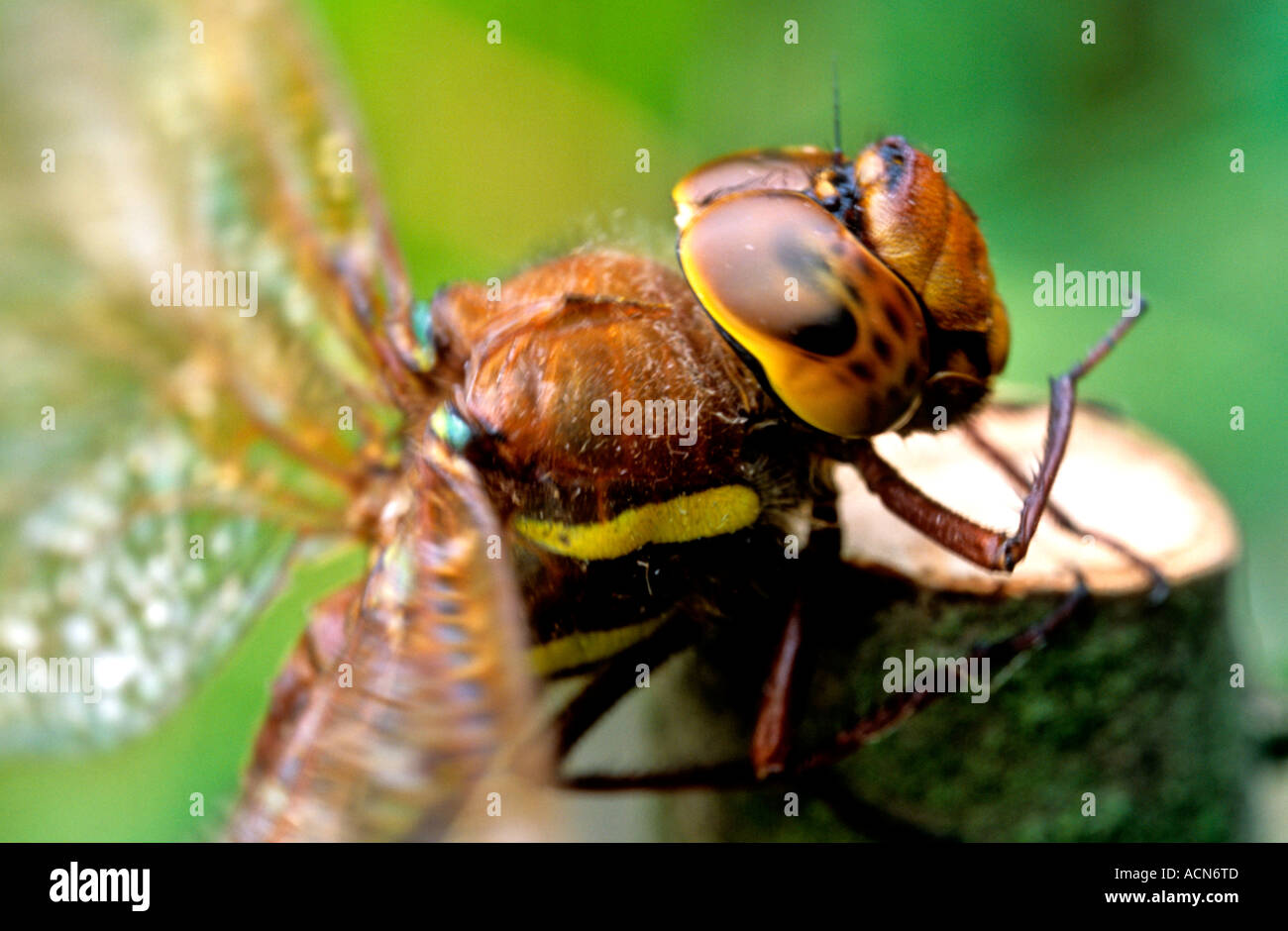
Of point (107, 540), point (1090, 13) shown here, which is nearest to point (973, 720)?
point (107, 540)

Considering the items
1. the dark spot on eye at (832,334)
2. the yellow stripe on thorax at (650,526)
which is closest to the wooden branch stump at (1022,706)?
the yellow stripe on thorax at (650,526)

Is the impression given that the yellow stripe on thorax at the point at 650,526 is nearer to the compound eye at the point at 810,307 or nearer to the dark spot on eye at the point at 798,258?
the compound eye at the point at 810,307

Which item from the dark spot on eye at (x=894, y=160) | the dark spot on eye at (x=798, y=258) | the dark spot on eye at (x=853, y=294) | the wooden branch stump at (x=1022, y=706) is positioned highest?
the dark spot on eye at (x=894, y=160)

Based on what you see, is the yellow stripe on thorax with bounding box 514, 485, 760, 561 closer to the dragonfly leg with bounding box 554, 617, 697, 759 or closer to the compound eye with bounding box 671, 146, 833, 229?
the dragonfly leg with bounding box 554, 617, 697, 759

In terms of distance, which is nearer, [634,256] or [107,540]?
[634,256]

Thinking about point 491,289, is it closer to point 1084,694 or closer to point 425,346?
point 425,346

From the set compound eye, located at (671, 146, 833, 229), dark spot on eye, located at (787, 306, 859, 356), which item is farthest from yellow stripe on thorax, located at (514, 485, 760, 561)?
compound eye, located at (671, 146, 833, 229)

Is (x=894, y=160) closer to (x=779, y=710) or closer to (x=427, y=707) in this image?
(x=779, y=710)
